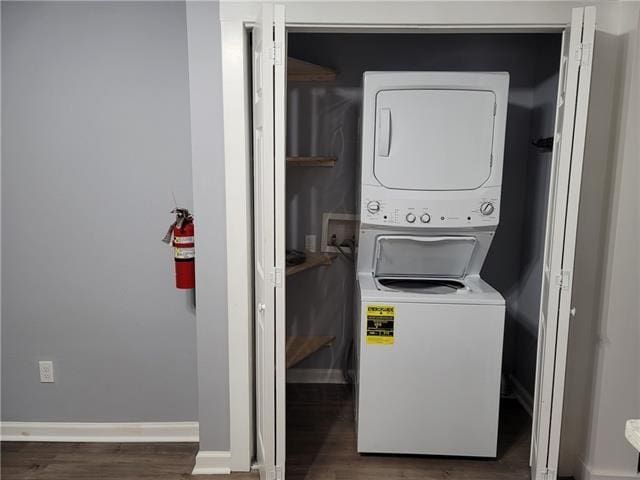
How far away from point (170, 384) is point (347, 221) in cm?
134

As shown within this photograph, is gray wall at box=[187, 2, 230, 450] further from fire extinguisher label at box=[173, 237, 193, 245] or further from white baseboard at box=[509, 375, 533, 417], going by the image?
white baseboard at box=[509, 375, 533, 417]

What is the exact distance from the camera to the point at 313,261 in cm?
255

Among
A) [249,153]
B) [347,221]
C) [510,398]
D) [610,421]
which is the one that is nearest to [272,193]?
[249,153]

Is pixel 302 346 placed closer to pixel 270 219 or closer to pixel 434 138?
pixel 270 219

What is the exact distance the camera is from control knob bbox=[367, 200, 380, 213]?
6.84ft

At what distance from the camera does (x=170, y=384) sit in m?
2.33

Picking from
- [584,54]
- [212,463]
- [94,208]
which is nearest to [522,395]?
[212,463]

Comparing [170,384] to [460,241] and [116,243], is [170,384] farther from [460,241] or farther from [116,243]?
[460,241]

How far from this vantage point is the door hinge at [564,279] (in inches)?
65.1

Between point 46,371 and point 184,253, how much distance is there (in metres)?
1.05

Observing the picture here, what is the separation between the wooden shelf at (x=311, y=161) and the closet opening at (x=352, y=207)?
0.01 m

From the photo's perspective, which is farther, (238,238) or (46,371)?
(46,371)

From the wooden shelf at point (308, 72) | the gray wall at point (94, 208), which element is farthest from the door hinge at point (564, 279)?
the gray wall at point (94, 208)

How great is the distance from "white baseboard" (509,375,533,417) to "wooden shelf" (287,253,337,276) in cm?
135
